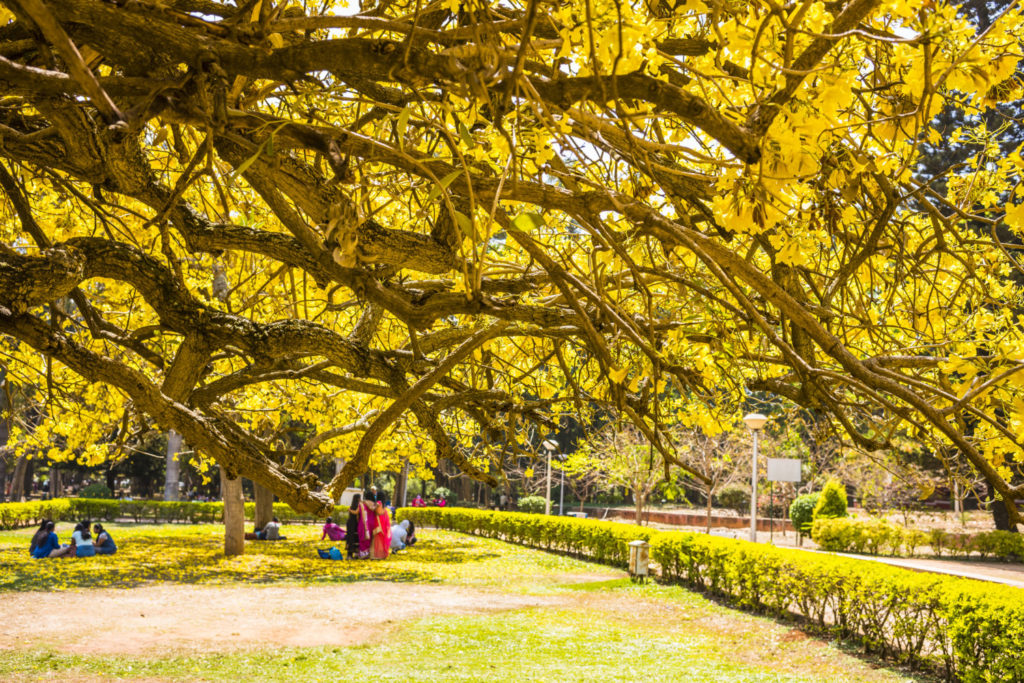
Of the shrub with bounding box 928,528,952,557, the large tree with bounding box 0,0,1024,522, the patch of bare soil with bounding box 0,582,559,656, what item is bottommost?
the patch of bare soil with bounding box 0,582,559,656

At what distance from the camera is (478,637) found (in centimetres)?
859

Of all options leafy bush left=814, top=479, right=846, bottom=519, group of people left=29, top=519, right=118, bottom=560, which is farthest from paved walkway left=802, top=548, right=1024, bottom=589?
group of people left=29, top=519, right=118, bottom=560

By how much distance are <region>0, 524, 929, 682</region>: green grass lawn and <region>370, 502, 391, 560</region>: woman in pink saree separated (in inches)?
22.6

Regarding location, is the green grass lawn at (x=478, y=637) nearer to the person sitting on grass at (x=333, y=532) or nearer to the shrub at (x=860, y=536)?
the person sitting on grass at (x=333, y=532)

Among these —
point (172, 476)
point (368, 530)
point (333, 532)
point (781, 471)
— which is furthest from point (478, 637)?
point (172, 476)

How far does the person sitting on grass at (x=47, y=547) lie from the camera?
14000 mm

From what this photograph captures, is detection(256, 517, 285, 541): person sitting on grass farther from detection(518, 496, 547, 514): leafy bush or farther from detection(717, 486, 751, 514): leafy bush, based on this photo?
detection(717, 486, 751, 514): leafy bush

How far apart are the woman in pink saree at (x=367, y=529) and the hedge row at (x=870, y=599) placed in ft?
15.6

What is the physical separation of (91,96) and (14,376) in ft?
16.0

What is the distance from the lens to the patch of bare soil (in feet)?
25.7

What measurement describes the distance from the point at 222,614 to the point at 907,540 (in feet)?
56.2

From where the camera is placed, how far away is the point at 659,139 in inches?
87.4

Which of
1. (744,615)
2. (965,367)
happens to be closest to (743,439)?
(744,615)

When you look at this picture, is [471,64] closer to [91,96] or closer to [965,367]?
[91,96]
